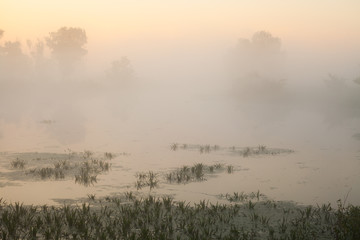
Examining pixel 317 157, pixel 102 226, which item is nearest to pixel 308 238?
pixel 102 226

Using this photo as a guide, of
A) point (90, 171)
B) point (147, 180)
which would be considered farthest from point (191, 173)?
point (90, 171)

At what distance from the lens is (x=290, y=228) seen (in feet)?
33.5

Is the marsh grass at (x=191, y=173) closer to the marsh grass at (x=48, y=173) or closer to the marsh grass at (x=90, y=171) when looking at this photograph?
the marsh grass at (x=90, y=171)

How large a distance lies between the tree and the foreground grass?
80356 mm

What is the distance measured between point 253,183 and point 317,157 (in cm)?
779

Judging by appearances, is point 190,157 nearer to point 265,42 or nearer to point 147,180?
point 147,180

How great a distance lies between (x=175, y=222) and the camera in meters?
Result: 10.4

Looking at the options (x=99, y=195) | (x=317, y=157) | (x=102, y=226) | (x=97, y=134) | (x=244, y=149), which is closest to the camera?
(x=102, y=226)

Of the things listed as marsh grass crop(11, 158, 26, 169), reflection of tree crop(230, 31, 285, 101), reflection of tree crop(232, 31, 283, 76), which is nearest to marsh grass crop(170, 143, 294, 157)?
marsh grass crop(11, 158, 26, 169)

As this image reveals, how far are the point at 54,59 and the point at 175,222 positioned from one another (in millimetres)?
90925

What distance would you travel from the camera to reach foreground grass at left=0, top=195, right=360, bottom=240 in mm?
9305

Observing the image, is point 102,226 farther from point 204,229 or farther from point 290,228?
point 290,228

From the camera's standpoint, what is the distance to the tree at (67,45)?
86750mm

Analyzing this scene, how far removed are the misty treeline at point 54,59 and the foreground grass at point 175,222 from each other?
8082 centimetres
